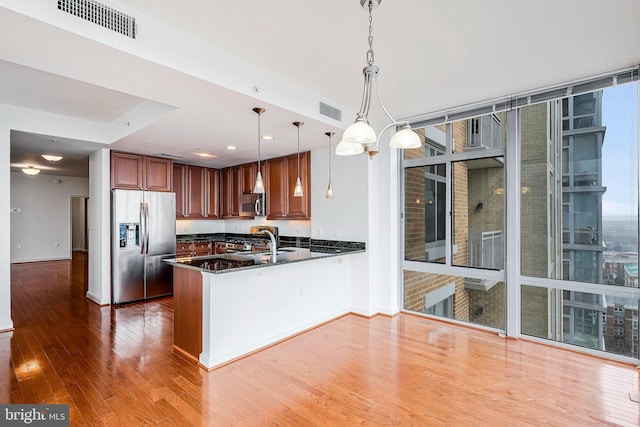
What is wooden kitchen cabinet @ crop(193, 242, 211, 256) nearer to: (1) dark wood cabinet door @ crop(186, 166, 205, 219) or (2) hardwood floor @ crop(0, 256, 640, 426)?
(1) dark wood cabinet door @ crop(186, 166, 205, 219)

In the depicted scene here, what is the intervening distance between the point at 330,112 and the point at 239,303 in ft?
7.34

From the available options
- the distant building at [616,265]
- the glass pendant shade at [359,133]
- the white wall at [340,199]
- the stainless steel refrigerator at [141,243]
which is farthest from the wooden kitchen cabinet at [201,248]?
the distant building at [616,265]

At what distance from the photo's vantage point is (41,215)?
9.23 metres

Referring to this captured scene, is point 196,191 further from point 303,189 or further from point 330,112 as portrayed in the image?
point 330,112

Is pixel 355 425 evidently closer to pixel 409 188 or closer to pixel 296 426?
pixel 296 426

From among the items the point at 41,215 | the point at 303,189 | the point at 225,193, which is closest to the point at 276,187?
the point at 303,189

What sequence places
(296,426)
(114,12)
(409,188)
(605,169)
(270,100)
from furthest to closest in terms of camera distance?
(409,188)
(605,169)
(270,100)
(296,426)
(114,12)

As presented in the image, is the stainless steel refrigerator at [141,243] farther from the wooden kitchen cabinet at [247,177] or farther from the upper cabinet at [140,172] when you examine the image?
the wooden kitchen cabinet at [247,177]

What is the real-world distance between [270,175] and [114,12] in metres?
3.72

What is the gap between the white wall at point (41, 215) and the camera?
884 cm

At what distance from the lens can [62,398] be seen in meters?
2.38

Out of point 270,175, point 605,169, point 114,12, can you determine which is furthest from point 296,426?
point 270,175

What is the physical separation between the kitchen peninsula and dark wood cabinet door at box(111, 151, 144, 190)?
7.98 ft

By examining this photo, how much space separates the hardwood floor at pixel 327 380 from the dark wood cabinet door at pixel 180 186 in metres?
2.61
